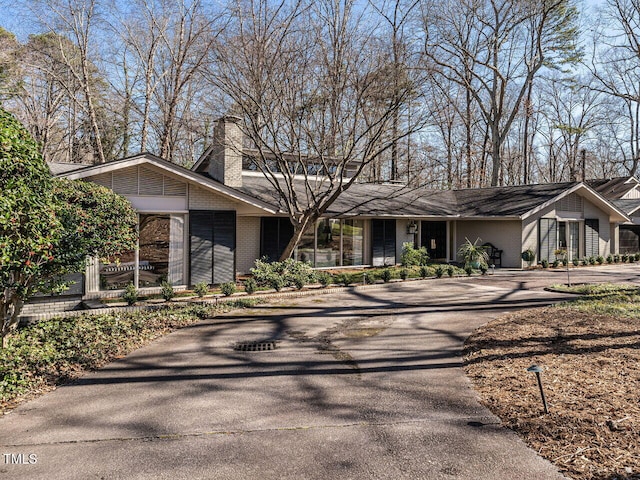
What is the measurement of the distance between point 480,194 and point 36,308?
20944 millimetres

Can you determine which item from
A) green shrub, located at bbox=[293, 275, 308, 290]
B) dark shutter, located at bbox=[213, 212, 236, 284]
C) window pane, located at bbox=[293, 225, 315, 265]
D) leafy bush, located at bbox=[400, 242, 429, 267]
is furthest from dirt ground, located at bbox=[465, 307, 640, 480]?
window pane, located at bbox=[293, 225, 315, 265]

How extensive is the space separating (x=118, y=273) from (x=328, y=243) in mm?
8324

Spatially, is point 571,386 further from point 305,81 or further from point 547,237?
point 547,237

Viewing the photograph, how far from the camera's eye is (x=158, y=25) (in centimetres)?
2334

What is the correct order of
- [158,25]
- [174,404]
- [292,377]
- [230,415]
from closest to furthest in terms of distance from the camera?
[230,415] → [174,404] → [292,377] → [158,25]

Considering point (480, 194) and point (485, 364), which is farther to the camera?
Answer: point (480, 194)

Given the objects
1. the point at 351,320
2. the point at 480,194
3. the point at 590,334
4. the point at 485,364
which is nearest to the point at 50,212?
the point at 351,320

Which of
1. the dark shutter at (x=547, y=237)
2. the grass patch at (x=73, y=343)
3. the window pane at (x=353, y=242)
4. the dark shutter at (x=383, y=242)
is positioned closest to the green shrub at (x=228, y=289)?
the grass patch at (x=73, y=343)

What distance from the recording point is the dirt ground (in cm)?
395

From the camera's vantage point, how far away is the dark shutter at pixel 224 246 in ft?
44.6

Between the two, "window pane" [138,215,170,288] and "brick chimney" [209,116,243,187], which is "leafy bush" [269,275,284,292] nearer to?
"window pane" [138,215,170,288]

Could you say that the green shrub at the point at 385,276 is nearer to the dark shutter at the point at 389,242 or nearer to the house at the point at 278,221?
the house at the point at 278,221

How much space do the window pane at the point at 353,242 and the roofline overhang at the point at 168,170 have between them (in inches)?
202

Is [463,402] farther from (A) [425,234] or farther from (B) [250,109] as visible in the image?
(A) [425,234]
